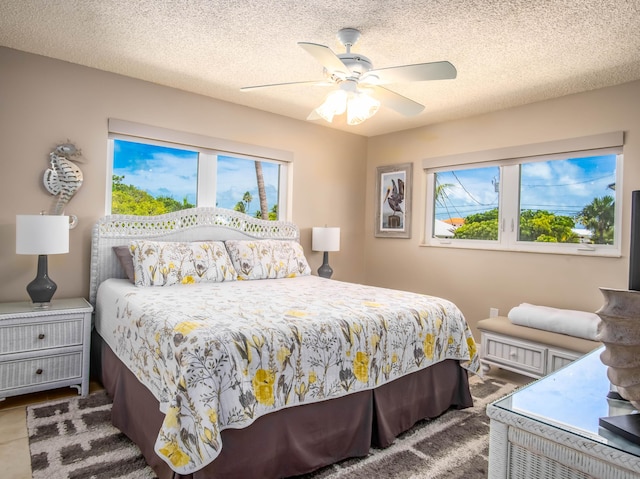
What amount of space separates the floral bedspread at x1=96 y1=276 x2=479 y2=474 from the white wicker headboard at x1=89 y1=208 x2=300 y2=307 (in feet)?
1.64

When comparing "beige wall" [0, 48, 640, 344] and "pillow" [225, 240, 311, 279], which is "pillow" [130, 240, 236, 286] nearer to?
"pillow" [225, 240, 311, 279]

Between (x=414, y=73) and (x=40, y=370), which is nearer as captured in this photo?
(x=414, y=73)

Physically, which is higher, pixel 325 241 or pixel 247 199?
pixel 247 199

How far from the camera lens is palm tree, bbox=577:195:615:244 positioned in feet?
10.9

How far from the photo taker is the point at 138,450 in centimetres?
205

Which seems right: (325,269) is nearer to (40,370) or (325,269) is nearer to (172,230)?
(172,230)

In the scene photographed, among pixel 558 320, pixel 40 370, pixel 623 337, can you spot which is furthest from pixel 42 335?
pixel 558 320

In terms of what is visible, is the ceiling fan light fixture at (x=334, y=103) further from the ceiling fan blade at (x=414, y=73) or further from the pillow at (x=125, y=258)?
the pillow at (x=125, y=258)

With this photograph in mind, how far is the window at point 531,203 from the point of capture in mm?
3371

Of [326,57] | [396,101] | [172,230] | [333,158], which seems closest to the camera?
[326,57]

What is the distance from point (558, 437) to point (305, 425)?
3.93ft

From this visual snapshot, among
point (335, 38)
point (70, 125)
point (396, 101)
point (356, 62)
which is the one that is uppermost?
point (335, 38)

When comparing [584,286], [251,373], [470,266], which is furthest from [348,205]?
[251,373]

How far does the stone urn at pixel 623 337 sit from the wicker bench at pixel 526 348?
2.16 m
